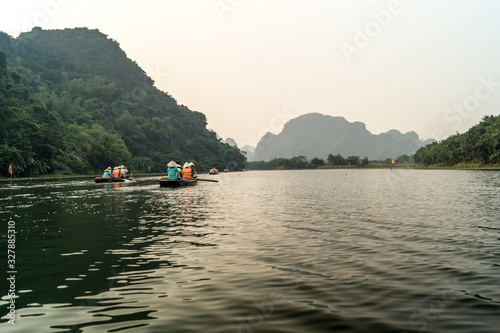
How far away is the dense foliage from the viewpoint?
94.4 metres

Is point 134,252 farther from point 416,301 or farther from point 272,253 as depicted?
point 416,301

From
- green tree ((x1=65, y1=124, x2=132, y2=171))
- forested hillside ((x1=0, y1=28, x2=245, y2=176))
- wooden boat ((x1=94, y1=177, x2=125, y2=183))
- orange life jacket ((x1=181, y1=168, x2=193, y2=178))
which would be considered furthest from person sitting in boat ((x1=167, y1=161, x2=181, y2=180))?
green tree ((x1=65, y1=124, x2=132, y2=171))

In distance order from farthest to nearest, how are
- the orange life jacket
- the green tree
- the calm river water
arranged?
the green tree < the orange life jacket < the calm river water

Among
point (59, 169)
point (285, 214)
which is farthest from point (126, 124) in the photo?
point (285, 214)

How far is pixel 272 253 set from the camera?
10.5m

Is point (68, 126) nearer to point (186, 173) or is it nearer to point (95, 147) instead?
point (95, 147)

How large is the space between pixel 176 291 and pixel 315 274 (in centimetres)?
323

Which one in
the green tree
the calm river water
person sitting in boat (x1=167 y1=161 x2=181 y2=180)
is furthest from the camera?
the green tree

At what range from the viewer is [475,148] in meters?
103

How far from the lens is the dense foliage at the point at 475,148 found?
310 ft

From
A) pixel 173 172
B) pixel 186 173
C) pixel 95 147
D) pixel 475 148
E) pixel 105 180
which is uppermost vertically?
pixel 95 147

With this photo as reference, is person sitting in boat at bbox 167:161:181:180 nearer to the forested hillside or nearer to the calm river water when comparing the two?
the calm river water

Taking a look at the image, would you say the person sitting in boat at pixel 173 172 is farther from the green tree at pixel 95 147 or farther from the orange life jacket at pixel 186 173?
the green tree at pixel 95 147

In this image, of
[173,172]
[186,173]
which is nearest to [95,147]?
[186,173]
